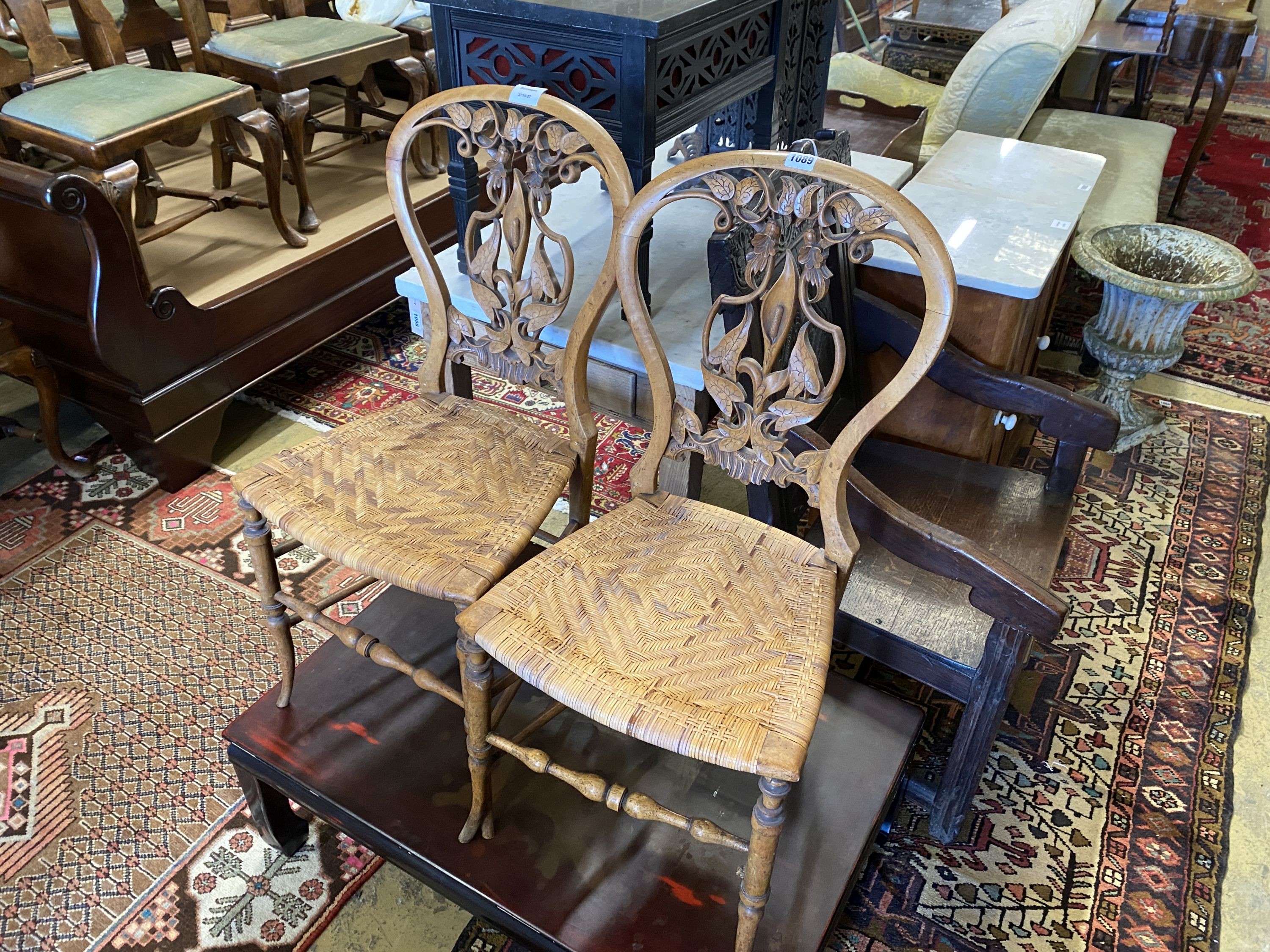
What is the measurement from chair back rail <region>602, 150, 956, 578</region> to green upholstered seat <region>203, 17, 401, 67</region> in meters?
1.91

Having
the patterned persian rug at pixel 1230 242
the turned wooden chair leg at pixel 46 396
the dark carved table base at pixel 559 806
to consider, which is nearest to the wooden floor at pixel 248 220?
the turned wooden chair leg at pixel 46 396

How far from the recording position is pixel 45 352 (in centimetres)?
238

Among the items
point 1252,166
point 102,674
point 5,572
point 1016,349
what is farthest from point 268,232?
point 1252,166

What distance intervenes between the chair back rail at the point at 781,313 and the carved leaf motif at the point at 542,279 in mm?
94

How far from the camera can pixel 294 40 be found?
2.89 meters

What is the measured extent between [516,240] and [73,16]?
2531 millimetres

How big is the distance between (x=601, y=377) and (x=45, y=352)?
5.05 feet

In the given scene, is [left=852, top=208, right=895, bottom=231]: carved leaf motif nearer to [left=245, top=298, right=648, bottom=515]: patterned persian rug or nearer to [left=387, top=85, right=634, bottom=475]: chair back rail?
[left=387, top=85, right=634, bottom=475]: chair back rail

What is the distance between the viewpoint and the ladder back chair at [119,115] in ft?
7.38

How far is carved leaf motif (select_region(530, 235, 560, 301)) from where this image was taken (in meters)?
1.52

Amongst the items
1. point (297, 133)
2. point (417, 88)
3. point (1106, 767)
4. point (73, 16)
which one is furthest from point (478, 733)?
point (73, 16)

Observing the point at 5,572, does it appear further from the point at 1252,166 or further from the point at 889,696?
the point at 1252,166

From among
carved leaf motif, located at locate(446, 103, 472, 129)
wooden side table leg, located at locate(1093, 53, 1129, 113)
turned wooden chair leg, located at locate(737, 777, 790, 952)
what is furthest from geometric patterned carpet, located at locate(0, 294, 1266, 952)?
wooden side table leg, located at locate(1093, 53, 1129, 113)

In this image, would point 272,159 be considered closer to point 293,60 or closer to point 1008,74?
point 293,60
